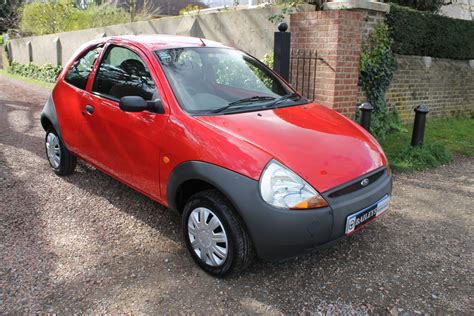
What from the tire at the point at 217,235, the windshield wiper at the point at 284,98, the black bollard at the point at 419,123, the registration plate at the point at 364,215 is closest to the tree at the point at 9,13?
the black bollard at the point at 419,123

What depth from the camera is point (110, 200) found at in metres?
4.46

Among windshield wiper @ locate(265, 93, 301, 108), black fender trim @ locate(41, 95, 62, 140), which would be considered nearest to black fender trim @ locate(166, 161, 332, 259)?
windshield wiper @ locate(265, 93, 301, 108)

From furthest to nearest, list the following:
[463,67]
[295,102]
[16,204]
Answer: [463,67]
[16,204]
[295,102]

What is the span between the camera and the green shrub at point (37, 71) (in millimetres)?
16562

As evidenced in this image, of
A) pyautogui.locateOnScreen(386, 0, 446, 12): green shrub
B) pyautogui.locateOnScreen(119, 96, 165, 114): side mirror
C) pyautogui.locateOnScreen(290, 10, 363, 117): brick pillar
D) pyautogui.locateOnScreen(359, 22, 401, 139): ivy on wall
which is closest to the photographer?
pyautogui.locateOnScreen(119, 96, 165, 114): side mirror

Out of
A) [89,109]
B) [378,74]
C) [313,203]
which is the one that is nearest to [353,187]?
[313,203]

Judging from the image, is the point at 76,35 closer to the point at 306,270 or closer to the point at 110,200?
the point at 110,200

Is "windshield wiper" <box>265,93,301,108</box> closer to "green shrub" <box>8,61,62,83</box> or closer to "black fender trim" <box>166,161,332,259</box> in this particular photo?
"black fender trim" <box>166,161,332,259</box>

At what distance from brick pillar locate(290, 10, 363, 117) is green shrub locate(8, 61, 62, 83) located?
489 inches

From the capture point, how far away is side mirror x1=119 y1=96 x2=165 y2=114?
3.28 m

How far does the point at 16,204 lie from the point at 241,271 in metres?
2.73

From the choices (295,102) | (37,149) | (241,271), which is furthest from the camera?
(37,149)

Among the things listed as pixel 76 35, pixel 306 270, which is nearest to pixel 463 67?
pixel 306 270

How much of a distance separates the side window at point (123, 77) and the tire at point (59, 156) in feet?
3.74
